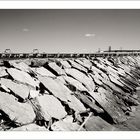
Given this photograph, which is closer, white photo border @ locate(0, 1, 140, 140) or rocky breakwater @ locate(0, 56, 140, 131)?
white photo border @ locate(0, 1, 140, 140)

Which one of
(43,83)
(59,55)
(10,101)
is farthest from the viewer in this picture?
(59,55)

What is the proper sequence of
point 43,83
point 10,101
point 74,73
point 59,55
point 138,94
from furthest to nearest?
point 59,55, point 138,94, point 74,73, point 43,83, point 10,101

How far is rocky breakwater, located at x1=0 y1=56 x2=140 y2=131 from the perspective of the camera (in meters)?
6.11

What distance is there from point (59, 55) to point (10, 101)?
25.6 ft

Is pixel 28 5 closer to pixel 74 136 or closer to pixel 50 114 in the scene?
pixel 50 114

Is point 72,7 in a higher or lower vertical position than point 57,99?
higher

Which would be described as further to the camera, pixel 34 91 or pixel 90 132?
pixel 34 91

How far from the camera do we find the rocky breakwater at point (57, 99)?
6105 millimetres

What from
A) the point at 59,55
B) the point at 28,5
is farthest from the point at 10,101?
the point at 59,55

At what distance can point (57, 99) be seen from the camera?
7391mm

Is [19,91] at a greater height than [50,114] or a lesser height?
greater

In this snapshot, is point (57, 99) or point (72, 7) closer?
point (72, 7)

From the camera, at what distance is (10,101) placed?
6234mm

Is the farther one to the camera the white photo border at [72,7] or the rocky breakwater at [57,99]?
the rocky breakwater at [57,99]
